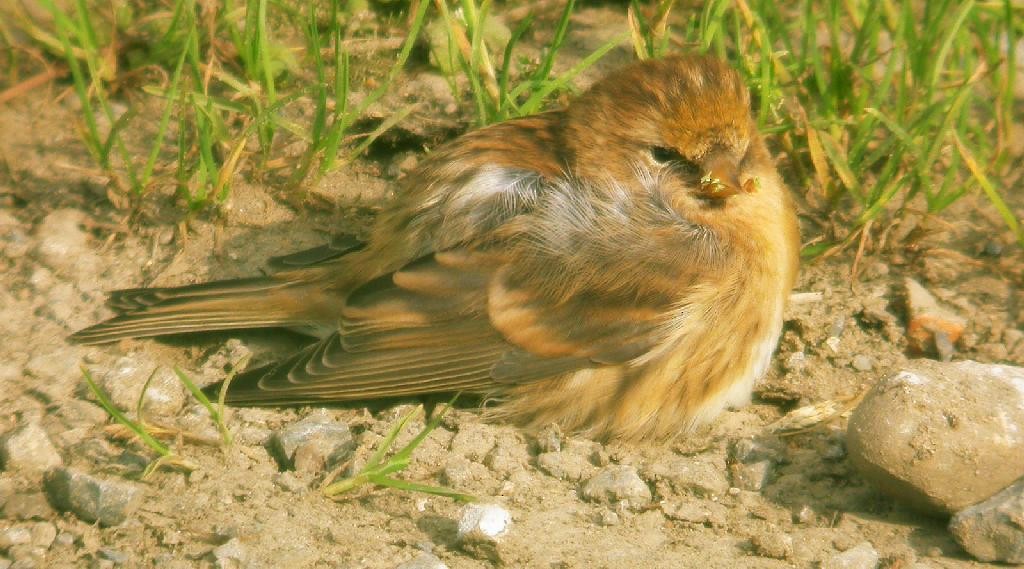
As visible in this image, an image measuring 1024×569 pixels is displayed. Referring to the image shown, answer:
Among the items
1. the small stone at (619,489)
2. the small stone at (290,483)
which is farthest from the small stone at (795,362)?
the small stone at (290,483)

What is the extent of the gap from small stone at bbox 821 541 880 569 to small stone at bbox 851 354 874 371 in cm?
124

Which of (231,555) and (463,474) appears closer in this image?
(231,555)

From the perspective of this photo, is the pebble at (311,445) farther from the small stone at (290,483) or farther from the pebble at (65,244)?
the pebble at (65,244)

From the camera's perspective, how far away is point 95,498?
4203 millimetres

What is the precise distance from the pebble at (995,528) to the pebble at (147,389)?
108 inches

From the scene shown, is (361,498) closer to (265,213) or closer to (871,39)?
(265,213)

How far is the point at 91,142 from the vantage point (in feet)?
18.6

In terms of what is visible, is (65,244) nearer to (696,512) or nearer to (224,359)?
(224,359)

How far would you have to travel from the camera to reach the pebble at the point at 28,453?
4441 mm

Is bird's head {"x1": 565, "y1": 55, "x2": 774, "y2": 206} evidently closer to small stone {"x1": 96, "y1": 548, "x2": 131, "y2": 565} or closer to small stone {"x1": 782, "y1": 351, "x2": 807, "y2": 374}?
small stone {"x1": 782, "y1": 351, "x2": 807, "y2": 374}

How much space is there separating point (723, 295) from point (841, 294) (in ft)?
2.87

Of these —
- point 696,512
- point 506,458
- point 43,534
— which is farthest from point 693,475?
point 43,534

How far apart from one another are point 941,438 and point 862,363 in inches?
45.6

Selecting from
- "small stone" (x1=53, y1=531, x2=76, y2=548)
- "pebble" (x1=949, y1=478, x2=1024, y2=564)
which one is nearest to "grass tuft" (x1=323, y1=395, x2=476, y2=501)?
"small stone" (x1=53, y1=531, x2=76, y2=548)
